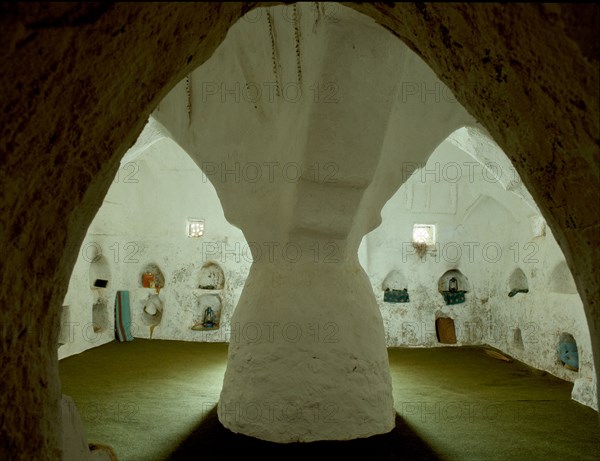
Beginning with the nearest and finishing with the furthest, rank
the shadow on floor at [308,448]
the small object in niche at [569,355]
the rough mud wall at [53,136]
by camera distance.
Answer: the rough mud wall at [53,136], the shadow on floor at [308,448], the small object in niche at [569,355]

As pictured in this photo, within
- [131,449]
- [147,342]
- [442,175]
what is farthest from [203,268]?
[131,449]

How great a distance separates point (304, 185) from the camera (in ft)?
12.6

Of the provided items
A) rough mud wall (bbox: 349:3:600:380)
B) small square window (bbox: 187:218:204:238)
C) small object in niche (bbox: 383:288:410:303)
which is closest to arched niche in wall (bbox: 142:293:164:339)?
small square window (bbox: 187:218:204:238)

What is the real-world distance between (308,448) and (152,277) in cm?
645

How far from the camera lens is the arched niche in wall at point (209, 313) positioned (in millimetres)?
9219

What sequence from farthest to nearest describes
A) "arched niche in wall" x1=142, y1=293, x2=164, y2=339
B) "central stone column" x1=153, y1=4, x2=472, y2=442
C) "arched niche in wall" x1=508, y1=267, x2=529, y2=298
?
1. "arched niche in wall" x1=142, y1=293, x2=164, y2=339
2. "arched niche in wall" x1=508, y1=267, x2=529, y2=298
3. "central stone column" x1=153, y1=4, x2=472, y2=442

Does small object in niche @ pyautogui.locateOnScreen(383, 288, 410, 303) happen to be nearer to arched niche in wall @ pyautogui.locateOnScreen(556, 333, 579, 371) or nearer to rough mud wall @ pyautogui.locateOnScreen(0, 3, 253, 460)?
arched niche in wall @ pyautogui.locateOnScreen(556, 333, 579, 371)

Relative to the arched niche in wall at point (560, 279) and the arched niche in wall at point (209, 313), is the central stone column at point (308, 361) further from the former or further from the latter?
the arched niche in wall at point (209, 313)

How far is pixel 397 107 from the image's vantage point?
431cm

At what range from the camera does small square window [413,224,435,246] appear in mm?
9297

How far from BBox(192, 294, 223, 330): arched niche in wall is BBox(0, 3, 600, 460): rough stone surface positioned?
794cm

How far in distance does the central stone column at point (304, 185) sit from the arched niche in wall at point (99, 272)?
16.4ft

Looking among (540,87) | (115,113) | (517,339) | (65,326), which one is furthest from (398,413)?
(65,326)

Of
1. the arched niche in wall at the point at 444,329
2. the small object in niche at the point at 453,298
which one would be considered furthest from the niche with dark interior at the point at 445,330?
the small object in niche at the point at 453,298
